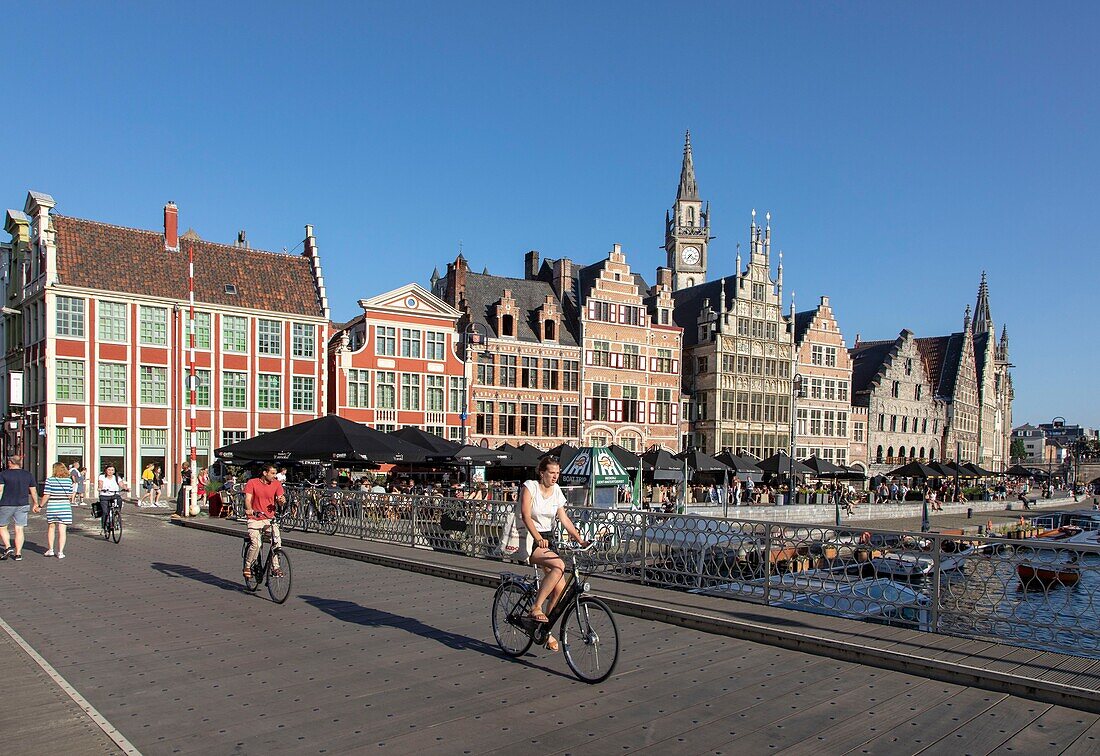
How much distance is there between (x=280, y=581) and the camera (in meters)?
11.0

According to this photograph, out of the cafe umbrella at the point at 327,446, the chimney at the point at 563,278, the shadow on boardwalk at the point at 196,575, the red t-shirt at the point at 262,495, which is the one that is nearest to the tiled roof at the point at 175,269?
the chimney at the point at 563,278

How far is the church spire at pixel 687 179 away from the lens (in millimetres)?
90250

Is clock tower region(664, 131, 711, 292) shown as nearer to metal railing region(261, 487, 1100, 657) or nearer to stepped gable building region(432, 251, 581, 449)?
stepped gable building region(432, 251, 581, 449)

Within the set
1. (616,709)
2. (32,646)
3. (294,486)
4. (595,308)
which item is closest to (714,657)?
(616,709)

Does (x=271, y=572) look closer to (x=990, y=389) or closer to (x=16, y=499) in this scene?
(x=16, y=499)

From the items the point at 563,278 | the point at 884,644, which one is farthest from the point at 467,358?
the point at 884,644

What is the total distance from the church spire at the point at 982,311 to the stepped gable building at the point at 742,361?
52.8 m

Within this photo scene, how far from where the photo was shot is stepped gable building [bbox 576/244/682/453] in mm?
51875

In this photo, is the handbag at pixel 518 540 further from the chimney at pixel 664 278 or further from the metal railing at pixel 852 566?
the chimney at pixel 664 278

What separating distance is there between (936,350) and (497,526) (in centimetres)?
8150

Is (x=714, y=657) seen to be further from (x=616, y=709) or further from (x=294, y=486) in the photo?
(x=294, y=486)

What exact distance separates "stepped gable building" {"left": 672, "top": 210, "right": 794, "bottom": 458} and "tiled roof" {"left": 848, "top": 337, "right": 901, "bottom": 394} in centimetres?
1277

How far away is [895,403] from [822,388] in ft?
36.5

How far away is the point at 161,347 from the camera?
39.3 metres
